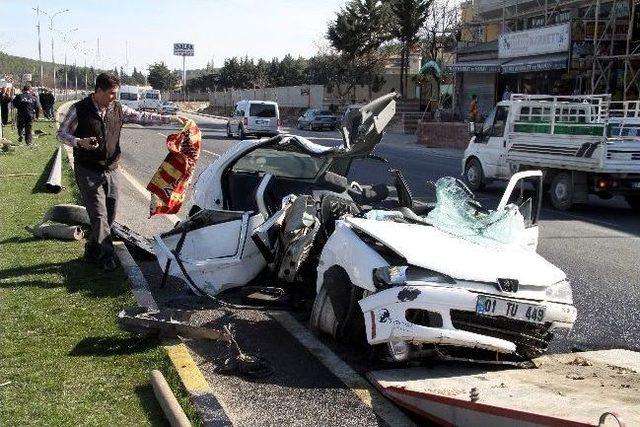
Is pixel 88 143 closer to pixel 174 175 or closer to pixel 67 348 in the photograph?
pixel 174 175

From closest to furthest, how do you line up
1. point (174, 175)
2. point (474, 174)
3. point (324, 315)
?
point (324, 315)
point (174, 175)
point (474, 174)

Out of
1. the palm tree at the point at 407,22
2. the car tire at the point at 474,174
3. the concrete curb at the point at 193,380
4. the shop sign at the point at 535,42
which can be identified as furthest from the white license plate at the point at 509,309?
the palm tree at the point at 407,22

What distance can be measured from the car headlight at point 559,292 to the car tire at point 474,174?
38.2 ft

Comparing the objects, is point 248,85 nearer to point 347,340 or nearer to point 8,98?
point 8,98

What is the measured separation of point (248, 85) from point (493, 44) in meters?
62.2

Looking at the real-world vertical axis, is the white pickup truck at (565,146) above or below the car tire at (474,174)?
above

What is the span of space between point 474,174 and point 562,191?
2.99m

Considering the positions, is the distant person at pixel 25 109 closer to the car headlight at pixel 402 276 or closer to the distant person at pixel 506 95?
the distant person at pixel 506 95

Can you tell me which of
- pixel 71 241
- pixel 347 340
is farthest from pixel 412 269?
pixel 71 241

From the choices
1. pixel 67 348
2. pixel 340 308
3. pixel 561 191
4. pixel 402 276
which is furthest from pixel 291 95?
pixel 402 276

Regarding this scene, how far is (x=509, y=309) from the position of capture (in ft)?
15.3

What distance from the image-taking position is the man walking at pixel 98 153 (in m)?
7.04

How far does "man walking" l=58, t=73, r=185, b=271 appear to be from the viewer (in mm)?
7043

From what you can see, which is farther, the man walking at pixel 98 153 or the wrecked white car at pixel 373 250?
the man walking at pixel 98 153
